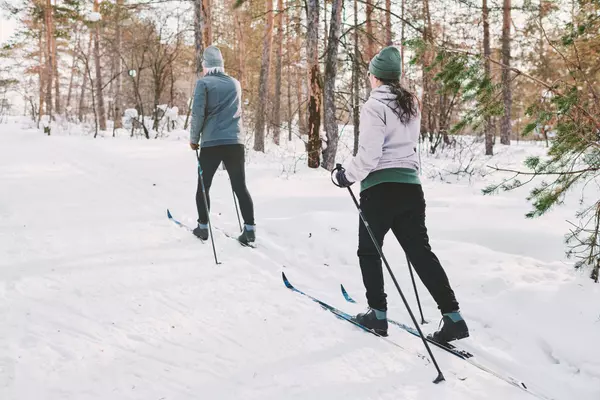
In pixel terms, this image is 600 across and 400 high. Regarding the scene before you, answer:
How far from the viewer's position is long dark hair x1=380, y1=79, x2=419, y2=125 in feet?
9.23

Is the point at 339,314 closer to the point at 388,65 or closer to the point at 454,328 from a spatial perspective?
the point at 454,328

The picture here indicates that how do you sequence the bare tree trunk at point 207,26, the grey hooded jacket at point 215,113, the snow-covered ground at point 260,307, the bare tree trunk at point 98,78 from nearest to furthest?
1. the snow-covered ground at point 260,307
2. the grey hooded jacket at point 215,113
3. the bare tree trunk at point 207,26
4. the bare tree trunk at point 98,78

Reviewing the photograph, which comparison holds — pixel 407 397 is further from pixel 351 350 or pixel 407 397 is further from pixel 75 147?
pixel 75 147

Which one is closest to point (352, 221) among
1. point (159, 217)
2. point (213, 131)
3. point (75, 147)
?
point (213, 131)

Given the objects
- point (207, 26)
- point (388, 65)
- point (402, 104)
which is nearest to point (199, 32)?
point (207, 26)

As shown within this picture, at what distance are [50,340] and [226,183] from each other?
5.85 m

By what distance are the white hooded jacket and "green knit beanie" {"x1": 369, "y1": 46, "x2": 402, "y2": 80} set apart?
92 millimetres

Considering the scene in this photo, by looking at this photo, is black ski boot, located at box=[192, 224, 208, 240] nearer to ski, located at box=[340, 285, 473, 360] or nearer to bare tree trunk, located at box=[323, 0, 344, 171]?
ski, located at box=[340, 285, 473, 360]

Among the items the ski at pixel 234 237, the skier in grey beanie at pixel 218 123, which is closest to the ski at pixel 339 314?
the ski at pixel 234 237

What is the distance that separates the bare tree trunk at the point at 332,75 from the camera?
936 cm

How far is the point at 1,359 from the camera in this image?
241cm

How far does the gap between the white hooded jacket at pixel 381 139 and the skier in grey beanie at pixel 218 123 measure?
2.31 meters

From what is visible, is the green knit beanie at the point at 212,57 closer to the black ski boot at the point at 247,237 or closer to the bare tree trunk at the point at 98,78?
the black ski boot at the point at 247,237

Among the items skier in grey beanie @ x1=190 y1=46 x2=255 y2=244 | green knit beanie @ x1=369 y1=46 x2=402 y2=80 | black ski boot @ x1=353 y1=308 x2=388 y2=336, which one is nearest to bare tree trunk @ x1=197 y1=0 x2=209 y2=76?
skier in grey beanie @ x1=190 y1=46 x2=255 y2=244
